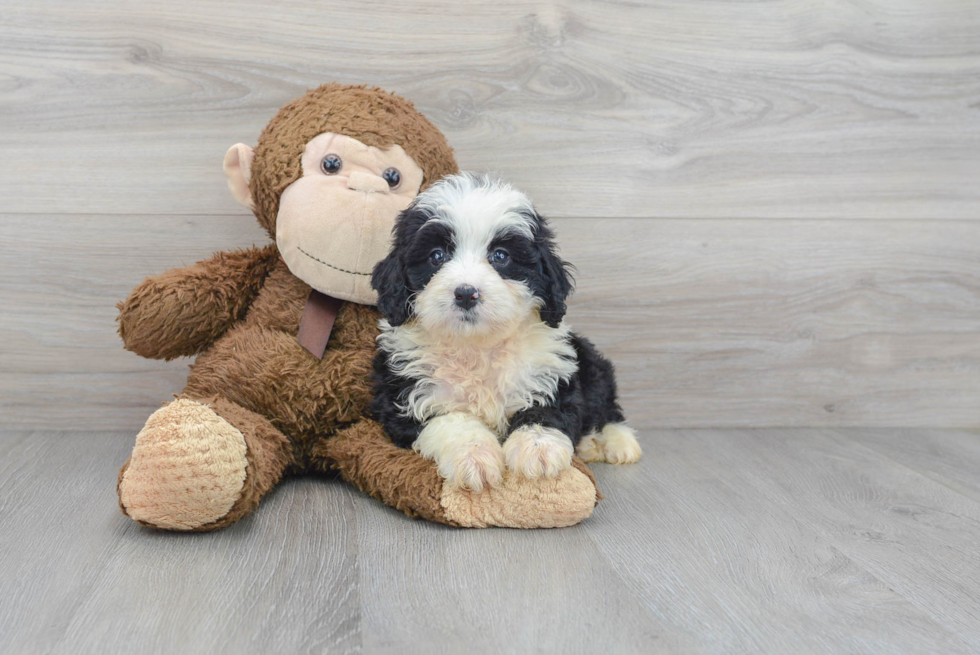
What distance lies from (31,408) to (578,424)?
4.19 feet

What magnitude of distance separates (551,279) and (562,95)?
68 cm

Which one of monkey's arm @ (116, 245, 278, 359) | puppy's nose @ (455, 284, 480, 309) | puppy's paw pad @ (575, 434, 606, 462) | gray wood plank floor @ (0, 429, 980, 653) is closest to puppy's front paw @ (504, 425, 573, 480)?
gray wood plank floor @ (0, 429, 980, 653)

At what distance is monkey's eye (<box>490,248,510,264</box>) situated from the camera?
130 centimetres

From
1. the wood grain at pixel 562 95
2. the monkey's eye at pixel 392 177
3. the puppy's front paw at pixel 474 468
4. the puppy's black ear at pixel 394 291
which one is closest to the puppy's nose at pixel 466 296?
the puppy's black ear at pixel 394 291

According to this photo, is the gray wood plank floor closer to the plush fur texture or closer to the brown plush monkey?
the brown plush monkey

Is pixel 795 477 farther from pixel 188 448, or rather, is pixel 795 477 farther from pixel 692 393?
pixel 188 448

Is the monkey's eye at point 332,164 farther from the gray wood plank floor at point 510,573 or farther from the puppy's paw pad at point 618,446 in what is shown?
the puppy's paw pad at point 618,446

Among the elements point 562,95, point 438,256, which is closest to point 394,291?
point 438,256

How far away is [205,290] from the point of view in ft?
5.01

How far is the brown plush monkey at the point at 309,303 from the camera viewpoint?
1398 millimetres

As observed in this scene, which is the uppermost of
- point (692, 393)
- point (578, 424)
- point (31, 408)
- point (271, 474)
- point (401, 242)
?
point (401, 242)

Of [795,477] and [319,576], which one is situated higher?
[319,576]

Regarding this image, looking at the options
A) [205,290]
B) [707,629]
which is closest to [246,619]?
[707,629]

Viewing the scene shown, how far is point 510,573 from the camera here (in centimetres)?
111
